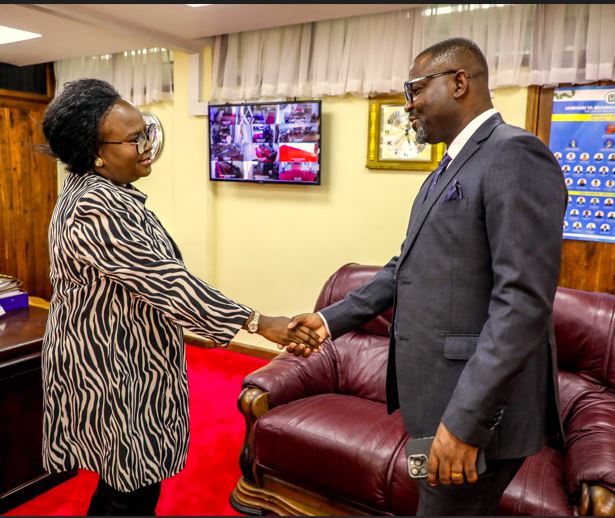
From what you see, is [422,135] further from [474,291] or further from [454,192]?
[474,291]

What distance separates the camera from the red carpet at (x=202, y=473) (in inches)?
89.2

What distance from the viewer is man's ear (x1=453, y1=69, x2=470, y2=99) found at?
1.18 meters

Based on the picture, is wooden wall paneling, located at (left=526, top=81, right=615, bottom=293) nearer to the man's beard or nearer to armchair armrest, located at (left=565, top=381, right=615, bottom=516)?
armchair armrest, located at (left=565, top=381, right=615, bottom=516)

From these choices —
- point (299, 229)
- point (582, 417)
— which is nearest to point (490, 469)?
point (582, 417)

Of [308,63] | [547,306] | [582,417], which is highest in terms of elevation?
[308,63]

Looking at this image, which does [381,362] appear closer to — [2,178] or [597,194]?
[597,194]

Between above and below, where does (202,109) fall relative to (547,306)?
above

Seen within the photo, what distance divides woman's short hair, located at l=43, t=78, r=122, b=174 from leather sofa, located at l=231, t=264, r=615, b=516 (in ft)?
4.33

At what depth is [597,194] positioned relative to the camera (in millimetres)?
3035

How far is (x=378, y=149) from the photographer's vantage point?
3.68 meters

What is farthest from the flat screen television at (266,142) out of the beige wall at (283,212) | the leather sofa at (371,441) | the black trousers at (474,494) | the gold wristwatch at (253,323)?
the black trousers at (474,494)

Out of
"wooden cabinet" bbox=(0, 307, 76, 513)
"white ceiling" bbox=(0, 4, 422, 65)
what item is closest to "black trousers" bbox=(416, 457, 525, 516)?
"wooden cabinet" bbox=(0, 307, 76, 513)

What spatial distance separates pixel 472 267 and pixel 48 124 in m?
1.09

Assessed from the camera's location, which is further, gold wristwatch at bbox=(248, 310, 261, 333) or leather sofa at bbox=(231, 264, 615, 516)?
leather sofa at bbox=(231, 264, 615, 516)
